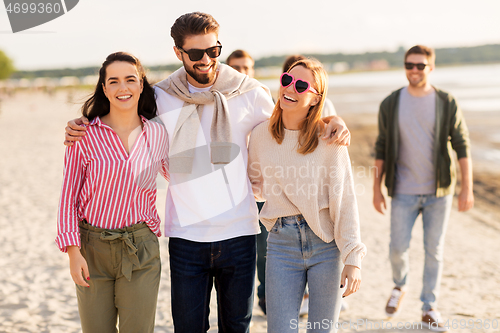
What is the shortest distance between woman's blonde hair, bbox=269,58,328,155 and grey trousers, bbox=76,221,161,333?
105cm

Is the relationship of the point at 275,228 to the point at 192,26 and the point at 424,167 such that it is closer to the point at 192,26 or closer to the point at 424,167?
the point at 192,26

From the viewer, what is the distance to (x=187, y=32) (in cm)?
264

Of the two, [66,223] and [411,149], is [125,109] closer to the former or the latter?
[66,223]

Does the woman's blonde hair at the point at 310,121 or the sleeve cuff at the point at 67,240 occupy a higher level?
the woman's blonde hair at the point at 310,121

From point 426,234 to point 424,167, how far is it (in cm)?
66

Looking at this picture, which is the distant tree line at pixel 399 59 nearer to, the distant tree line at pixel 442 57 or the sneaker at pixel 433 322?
the distant tree line at pixel 442 57

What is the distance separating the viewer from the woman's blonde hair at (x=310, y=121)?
2551 mm

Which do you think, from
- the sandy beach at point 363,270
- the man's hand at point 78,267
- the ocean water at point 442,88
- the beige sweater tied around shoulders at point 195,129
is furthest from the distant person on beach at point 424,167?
the ocean water at point 442,88

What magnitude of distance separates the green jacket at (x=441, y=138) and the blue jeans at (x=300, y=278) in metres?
2.07

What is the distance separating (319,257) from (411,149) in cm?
224

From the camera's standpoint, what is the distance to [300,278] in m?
2.58

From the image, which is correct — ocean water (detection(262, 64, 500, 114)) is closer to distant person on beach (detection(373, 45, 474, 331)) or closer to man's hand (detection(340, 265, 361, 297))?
distant person on beach (detection(373, 45, 474, 331))

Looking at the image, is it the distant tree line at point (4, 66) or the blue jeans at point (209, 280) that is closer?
the blue jeans at point (209, 280)

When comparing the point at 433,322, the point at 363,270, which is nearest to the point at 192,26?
the point at 433,322
